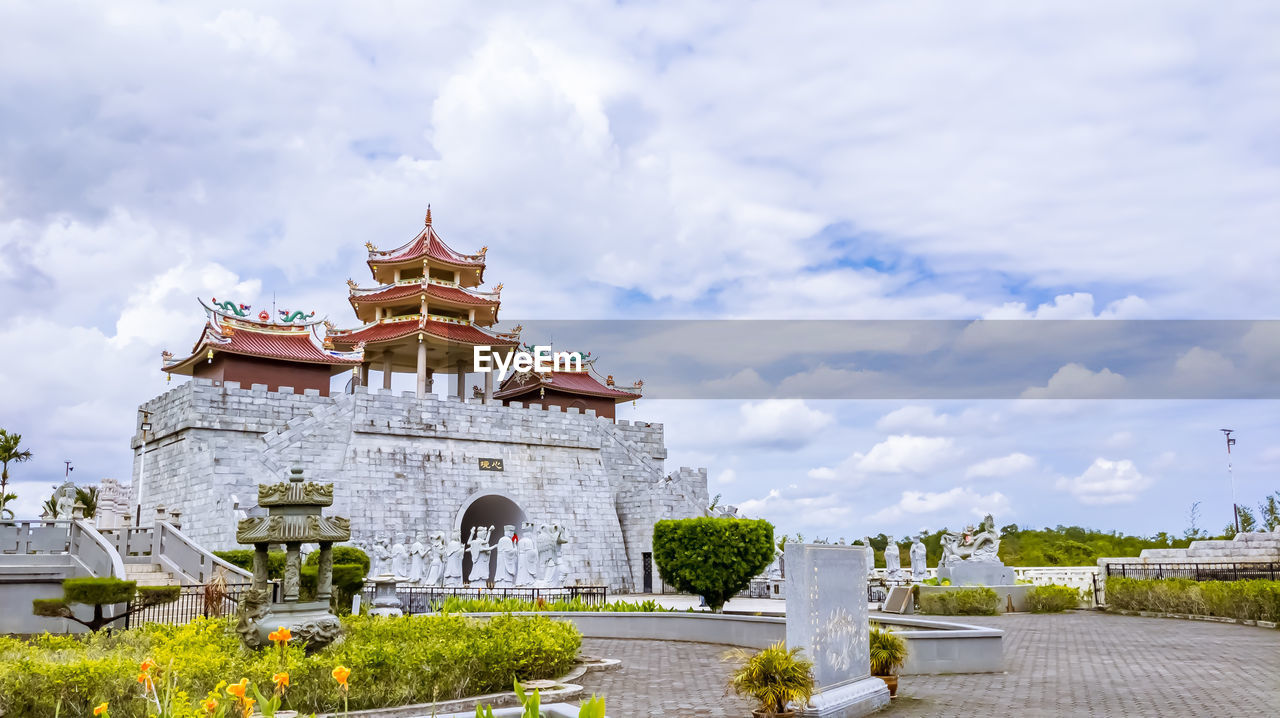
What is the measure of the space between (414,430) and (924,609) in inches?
712

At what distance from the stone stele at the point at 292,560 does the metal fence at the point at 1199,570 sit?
21.6 m

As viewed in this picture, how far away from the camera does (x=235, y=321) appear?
107 feet

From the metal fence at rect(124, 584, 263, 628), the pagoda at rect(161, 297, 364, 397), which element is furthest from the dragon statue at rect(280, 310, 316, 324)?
the metal fence at rect(124, 584, 263, 628)

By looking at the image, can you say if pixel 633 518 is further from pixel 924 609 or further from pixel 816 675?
pixel 816 675

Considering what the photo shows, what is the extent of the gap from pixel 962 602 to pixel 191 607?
52.9 feet

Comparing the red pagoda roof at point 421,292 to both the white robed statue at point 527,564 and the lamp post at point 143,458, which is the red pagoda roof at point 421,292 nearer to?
the lamp post at point 143,458

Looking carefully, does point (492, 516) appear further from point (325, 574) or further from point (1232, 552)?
point (1232, 552)

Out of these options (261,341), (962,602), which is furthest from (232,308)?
(962,602)

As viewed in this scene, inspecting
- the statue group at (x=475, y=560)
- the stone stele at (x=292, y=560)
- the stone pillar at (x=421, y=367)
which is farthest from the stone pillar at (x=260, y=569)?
the stone pillar at (x=421, y=367)

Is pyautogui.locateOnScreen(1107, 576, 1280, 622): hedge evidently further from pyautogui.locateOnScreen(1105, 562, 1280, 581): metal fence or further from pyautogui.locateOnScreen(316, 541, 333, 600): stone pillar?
pyautogui.locateOnScreen(316, 541, 333, 600): stone pillar

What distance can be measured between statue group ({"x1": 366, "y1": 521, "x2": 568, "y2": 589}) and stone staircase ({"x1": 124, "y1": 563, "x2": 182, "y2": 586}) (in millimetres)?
6113

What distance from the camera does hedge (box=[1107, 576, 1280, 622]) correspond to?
18.0m

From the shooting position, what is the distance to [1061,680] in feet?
36.6

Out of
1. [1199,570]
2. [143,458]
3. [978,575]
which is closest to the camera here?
[978,575]
